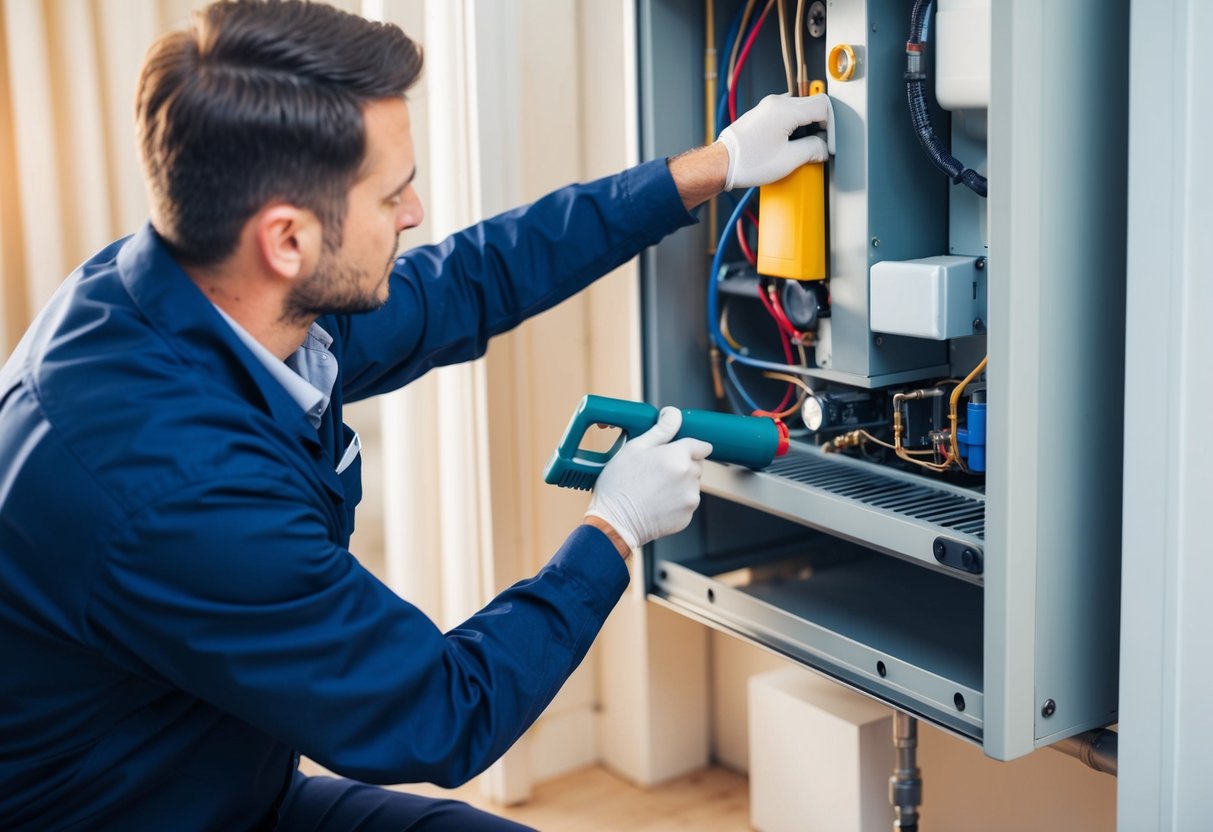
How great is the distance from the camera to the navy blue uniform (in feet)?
3.44

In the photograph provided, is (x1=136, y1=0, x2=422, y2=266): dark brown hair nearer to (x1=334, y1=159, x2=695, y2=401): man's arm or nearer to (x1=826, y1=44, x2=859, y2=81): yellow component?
(x1=334, y1=159, x2=695, y2=401): man's arm

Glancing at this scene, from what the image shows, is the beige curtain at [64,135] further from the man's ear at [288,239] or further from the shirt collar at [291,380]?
the man's ear at [288,239]

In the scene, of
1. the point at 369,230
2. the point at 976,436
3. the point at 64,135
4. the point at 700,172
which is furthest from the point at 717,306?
the point at 64,135

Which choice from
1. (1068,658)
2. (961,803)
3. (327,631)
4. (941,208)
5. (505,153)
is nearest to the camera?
(327,631)

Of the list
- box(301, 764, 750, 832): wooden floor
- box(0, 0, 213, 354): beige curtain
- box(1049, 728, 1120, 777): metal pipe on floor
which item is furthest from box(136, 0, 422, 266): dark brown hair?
box(301, 764, 750, 832): wooden floor

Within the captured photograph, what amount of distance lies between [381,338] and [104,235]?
590mm

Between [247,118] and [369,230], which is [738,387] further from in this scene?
[247,118]

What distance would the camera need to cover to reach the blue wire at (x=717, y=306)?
5.01 feet

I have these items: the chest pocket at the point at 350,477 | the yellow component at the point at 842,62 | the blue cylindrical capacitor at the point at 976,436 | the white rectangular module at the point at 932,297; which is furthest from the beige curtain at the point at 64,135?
the blue cylindrical capacitor at the point at 976,436

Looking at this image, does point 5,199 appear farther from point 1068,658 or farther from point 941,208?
point 1068,658

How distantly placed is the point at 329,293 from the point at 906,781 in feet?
3.00

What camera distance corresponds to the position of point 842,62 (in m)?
1.37

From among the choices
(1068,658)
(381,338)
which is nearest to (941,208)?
(1068,658)

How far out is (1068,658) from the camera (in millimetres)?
1262
